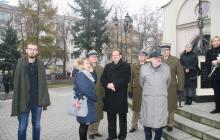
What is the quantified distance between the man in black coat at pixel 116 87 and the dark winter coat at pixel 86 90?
82cm

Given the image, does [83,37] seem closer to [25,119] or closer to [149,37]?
[149,37]

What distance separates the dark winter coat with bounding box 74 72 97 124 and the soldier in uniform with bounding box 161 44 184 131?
207 centimetres

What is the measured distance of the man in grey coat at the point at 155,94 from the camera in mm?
6887

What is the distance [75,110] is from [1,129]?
422 cm

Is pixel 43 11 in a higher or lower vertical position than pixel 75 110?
higher

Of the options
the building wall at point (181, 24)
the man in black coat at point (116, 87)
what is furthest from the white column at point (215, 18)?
the man in black coat at point (116, 87)

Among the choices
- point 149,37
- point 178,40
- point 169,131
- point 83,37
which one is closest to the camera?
point 169,131

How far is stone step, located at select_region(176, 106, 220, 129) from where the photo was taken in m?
7.99

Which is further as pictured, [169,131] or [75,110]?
[169,131]

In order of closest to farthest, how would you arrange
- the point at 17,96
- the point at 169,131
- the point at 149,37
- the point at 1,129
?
the point at 17,96, the point at 169,131, the point at 1,129, the point at 149,37

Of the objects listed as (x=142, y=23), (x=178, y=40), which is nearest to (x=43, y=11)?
(x=142, y=23)

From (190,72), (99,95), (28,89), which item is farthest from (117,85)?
(190,72)

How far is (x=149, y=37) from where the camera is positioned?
5397 centimetres

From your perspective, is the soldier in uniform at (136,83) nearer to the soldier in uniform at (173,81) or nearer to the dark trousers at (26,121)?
the soldier in uniform at (173,81)
